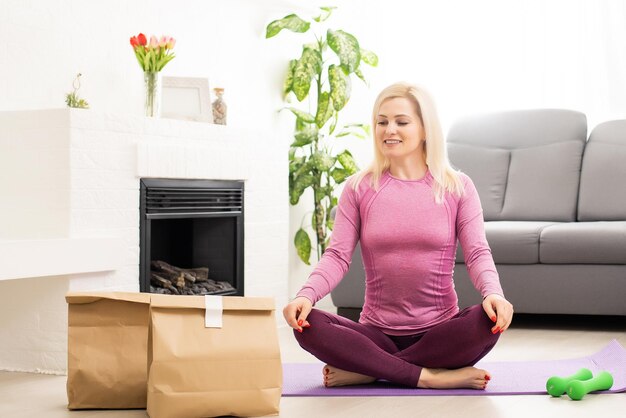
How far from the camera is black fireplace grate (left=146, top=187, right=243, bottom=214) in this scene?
12.1ft

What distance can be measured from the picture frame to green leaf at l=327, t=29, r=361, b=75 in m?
1.15

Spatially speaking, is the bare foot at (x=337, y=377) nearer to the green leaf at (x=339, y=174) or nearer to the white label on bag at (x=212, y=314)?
the white label on bag at (x=212, y=314)

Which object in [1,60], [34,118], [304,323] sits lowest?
[304,323]

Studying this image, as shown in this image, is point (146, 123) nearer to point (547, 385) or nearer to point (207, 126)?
point (207, 126)

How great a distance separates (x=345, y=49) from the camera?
16.5 ft

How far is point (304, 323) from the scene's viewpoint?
264cm

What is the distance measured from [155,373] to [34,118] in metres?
1.31

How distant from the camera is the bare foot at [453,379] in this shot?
276 centimetres

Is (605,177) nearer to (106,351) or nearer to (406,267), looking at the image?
(406,267)

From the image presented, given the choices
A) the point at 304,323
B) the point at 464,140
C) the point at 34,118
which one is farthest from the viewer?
the point at 464,140

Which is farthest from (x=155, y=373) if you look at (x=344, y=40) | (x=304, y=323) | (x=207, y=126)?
(x=344, y=40)

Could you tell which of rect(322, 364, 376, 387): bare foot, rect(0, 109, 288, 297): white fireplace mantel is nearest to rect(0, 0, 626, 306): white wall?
rect(0, 109, 288, 297): white fireplace mantel

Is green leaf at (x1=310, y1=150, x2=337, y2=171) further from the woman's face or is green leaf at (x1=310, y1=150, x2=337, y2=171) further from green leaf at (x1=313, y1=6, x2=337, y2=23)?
the woman's face

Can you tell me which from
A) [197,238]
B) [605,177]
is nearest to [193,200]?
[197,238]
